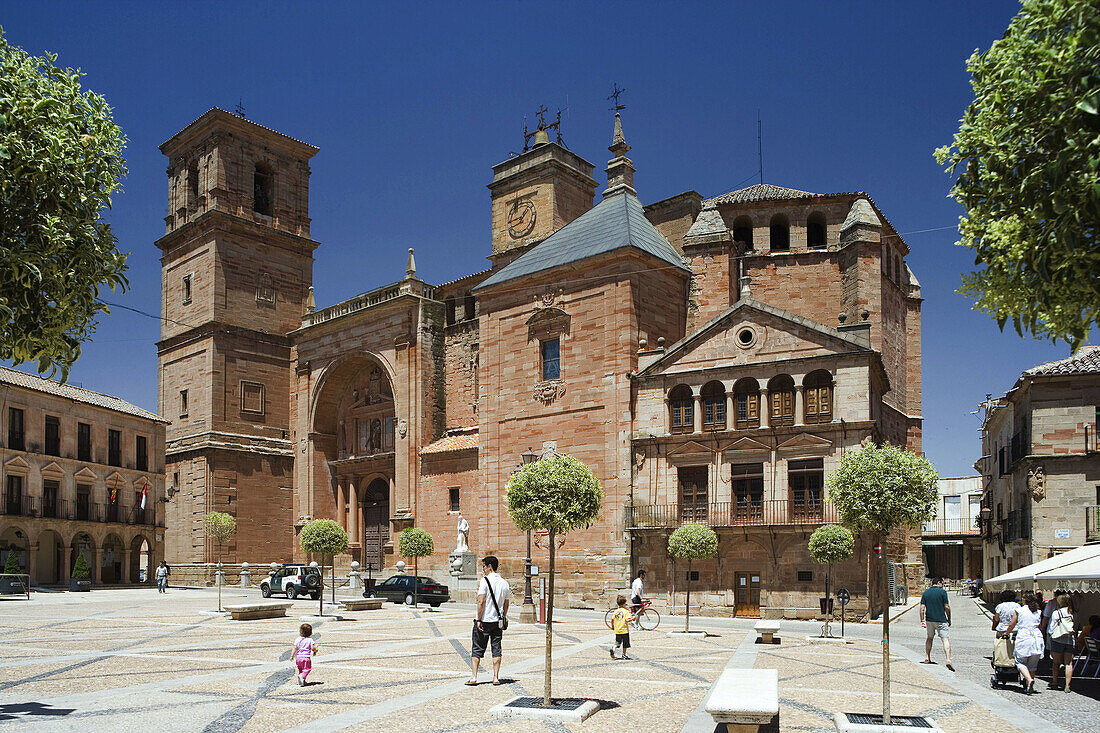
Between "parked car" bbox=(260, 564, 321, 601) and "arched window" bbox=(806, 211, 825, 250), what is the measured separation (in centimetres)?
2384

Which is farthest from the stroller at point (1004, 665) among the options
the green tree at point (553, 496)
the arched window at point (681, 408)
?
the arched window at point (681, 408)

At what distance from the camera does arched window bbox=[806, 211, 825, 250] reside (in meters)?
38.2

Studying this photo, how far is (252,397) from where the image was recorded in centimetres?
4962

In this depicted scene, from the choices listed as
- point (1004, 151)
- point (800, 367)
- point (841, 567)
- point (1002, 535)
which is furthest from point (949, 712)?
point (1002, 535)

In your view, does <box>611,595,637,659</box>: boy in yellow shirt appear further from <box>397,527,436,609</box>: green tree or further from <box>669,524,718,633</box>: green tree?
<box>397,527,436,609</box>: green tree

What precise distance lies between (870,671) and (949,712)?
13.1 ft

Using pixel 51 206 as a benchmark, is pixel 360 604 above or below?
below

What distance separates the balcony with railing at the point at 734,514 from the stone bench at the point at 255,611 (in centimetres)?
1242

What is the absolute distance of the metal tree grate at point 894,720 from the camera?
10.5 m

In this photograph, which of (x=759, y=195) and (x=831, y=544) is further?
(x=759, y=195)

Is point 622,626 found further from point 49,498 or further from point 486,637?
point 49,498

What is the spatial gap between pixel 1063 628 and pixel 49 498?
42380mm

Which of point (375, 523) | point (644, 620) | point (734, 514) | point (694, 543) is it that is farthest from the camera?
point (375, 523)

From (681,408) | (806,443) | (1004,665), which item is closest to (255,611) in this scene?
(681,408)
